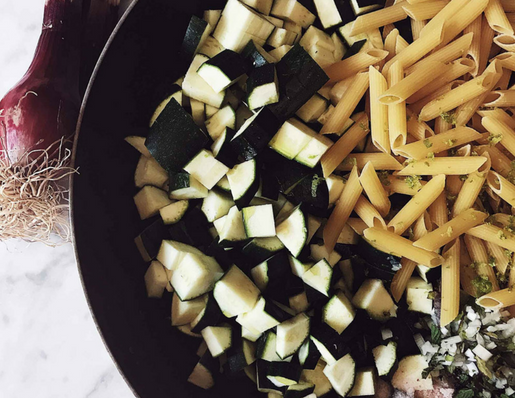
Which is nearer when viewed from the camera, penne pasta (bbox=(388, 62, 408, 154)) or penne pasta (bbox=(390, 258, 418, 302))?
penne pasta (bbox=(388, 62, 408, 154))

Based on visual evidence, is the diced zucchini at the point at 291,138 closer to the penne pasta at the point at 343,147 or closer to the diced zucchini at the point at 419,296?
the penne pasta at the point at 343,147

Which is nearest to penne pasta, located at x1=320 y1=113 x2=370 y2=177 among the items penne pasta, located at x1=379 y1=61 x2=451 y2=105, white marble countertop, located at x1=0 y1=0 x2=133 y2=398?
penne pasta, located at x1=379 y1=61 x2=451 y2=105

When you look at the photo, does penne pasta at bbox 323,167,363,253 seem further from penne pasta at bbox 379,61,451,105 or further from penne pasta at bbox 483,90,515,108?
penne pasta at bbox 483,90,515,108

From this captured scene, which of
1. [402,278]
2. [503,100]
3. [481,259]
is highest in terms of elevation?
[503,100]

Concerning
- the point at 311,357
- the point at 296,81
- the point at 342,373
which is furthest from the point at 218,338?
the point at 296,81

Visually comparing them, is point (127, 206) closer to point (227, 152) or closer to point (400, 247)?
point (227, 152)

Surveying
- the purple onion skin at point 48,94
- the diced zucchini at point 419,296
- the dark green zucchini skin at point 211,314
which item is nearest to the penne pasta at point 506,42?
the diced zucchini at point 419,296
